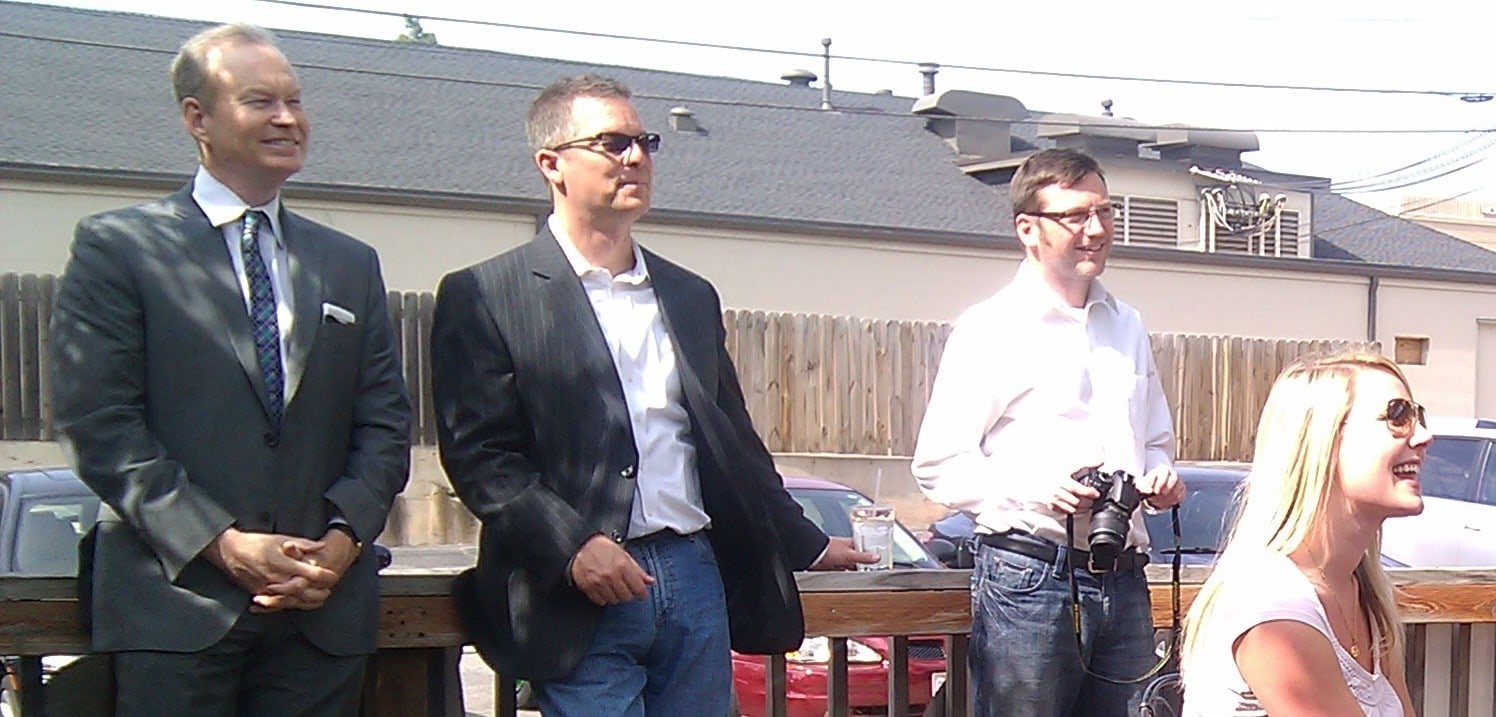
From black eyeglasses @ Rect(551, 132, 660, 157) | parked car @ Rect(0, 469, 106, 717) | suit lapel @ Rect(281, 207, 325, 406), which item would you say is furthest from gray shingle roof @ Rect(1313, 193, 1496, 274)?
suit lapel @ Rect(281, 207, 325, 406)

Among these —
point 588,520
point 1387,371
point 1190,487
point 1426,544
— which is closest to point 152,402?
point 588,520

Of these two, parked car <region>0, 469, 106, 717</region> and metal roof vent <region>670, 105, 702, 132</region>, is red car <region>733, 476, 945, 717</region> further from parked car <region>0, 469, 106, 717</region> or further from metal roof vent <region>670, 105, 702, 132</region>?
metal roof vent <region>670, 105, 702, 132</region>

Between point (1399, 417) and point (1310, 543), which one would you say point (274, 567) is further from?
point (1399, 417)

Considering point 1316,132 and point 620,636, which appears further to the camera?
point 1316,132

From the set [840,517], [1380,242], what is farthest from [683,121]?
[840,517]

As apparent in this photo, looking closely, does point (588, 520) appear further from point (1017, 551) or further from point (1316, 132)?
point (1316, 132)

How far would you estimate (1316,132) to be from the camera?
25.8 metres

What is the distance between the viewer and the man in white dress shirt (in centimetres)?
353

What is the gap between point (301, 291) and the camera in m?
2.95

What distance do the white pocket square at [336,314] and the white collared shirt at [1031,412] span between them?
1.39 m

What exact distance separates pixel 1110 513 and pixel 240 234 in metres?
1.87

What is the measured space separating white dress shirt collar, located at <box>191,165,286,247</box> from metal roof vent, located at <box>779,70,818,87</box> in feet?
79.6

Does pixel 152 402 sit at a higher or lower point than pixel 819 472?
higher

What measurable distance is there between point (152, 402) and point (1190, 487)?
7.19 meters
